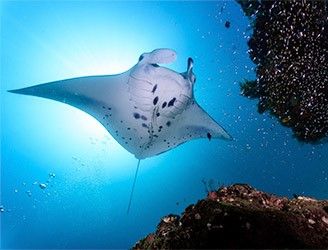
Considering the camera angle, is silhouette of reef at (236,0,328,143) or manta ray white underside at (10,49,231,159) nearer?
manta ray white underside at (10,49,231,159)

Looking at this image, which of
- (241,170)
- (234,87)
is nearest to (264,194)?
(234,87)

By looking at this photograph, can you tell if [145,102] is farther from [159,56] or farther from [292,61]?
[292,61]

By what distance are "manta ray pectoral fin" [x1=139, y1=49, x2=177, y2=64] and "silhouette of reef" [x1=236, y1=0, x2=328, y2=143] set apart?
2.42m

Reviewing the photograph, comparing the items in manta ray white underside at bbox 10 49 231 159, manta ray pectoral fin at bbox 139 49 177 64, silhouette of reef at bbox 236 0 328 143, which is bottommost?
manta ray white underside at bbox 10 49 231 159

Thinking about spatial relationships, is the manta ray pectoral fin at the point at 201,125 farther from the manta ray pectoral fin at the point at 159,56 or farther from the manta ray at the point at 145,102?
the manta ray pectoral fin at the point at 159,56

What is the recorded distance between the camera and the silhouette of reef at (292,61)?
5.98 metres

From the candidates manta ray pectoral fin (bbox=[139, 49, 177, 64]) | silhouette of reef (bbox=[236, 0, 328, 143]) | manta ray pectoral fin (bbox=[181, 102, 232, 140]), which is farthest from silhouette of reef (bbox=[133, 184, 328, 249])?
silhouette of reef (bbox=[236, 0, 328, 143])

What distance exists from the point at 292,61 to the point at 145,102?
3587mm

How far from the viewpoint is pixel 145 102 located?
523 cm

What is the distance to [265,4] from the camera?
598 cm

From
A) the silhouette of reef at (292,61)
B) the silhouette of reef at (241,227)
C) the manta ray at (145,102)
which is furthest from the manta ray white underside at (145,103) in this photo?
the silhouette of reef at (241,227)

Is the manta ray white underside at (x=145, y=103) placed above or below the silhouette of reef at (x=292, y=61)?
below

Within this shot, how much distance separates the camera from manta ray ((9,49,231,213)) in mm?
4945

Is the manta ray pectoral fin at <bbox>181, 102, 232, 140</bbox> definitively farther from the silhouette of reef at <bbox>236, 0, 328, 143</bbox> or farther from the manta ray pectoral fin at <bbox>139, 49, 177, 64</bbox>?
the silhouette of reef at <bbox>236, 0, 328, 143</bbox>
